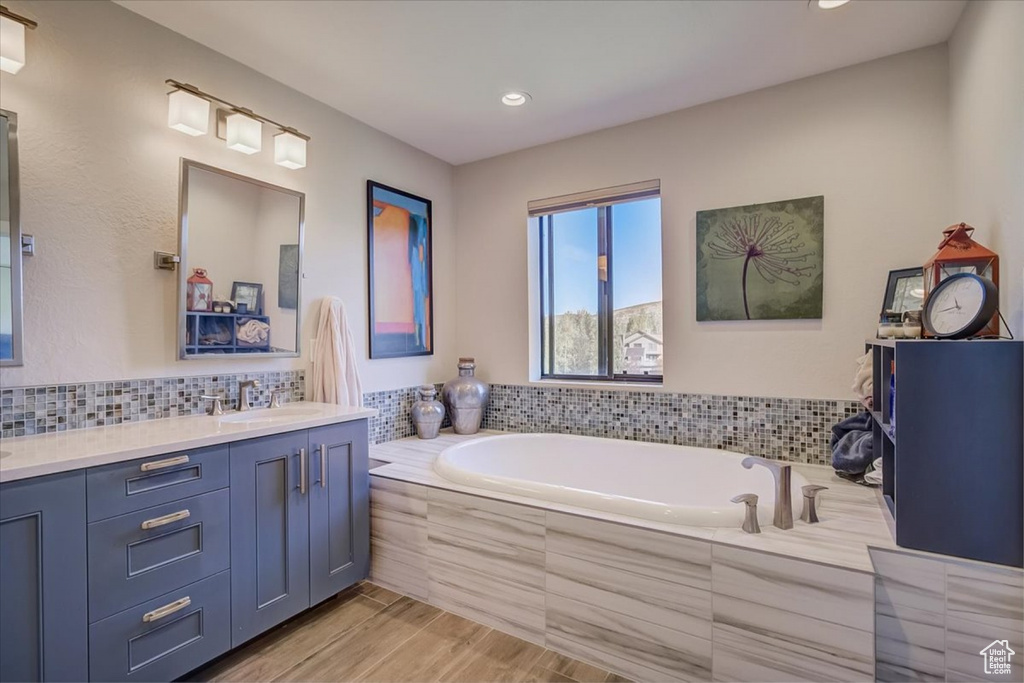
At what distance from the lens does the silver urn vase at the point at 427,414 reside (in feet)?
10.3

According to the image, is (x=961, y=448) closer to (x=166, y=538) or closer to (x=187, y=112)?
(x=166, y=538)

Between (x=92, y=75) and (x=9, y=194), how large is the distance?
1.90 feet

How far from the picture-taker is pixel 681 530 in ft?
5.47

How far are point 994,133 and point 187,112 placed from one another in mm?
3061

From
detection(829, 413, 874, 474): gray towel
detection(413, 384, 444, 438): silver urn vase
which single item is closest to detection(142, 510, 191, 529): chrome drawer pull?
detection(413, 384, 444, 438): silver urn vase

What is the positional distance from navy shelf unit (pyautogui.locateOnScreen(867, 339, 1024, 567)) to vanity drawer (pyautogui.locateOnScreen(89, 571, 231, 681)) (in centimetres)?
236

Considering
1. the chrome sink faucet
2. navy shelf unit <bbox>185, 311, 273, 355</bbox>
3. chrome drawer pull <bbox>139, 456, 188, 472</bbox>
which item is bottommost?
chrome drawer pull <bbox>139, 456, 188, 472</bbox>

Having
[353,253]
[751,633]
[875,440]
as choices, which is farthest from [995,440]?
[353,253]

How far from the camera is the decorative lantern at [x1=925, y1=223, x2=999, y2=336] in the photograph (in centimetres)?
158

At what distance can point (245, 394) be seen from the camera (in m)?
2.25

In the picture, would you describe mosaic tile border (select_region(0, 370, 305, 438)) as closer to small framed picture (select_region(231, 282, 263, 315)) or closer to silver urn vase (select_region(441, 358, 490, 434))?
small framed picture (select_region(231, 282, 263, 315))

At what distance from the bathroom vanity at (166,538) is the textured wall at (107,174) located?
332mm

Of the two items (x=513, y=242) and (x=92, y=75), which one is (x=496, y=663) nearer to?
(x=513, y=242)

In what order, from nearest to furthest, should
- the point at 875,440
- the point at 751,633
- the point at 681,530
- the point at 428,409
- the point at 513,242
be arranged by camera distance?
1. the point at 751,633
2. the point at 681,530
3. the point at 875,440
4. the point at 428,409
5. the point at 513,242
